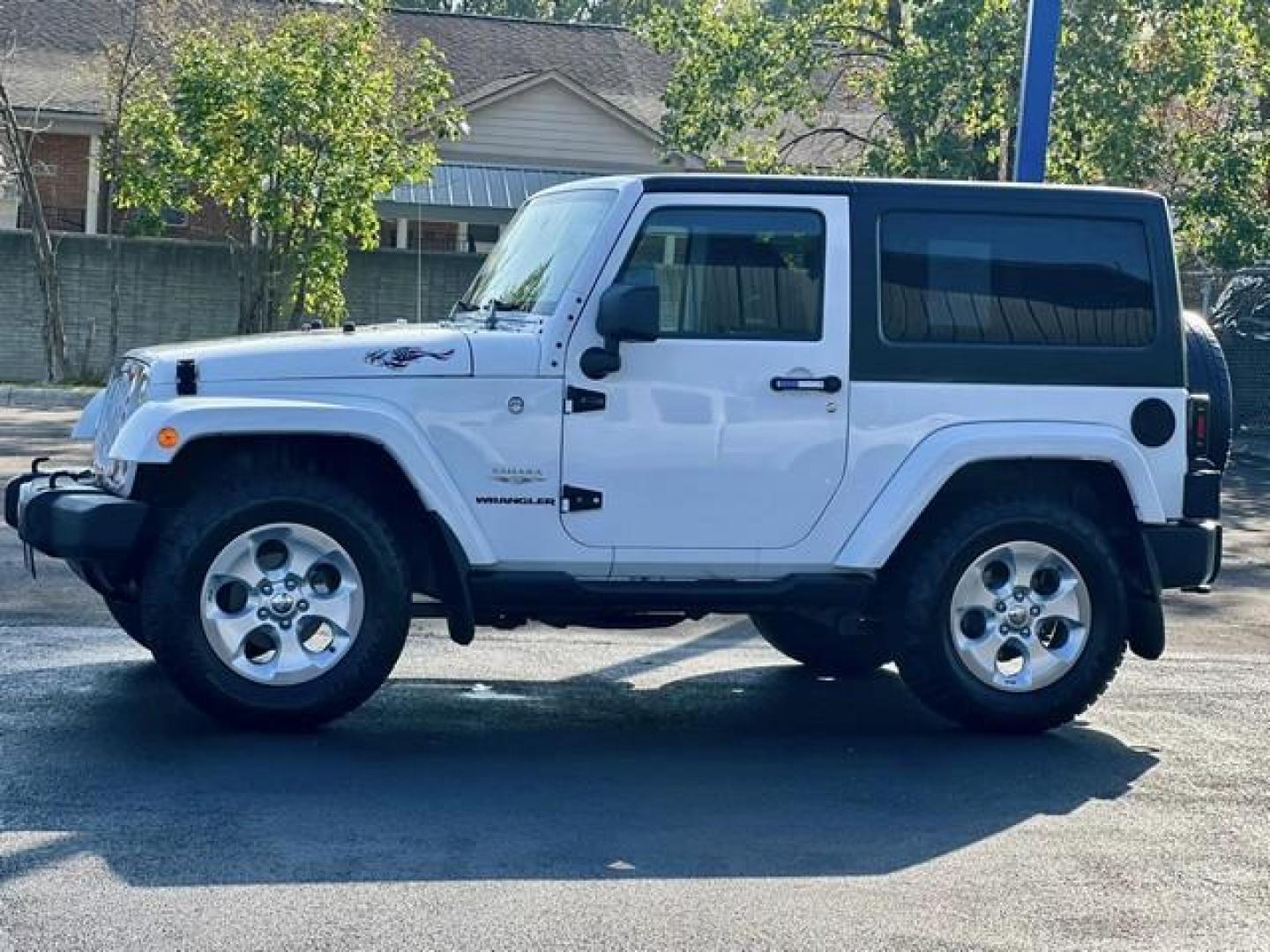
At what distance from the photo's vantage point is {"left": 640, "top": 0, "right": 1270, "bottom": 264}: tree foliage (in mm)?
26016

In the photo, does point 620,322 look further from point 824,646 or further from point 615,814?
point 824,646

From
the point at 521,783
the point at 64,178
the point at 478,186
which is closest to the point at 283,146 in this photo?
the point at 478,186

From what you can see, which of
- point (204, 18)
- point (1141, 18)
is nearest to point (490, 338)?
point (1141, 18)

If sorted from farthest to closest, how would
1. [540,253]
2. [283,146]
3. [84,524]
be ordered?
[283,146]
[540,253]
[84,524]

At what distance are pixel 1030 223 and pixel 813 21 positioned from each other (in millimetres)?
20266

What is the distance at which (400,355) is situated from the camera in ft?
25.6

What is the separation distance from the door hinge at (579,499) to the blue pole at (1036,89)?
7552mm

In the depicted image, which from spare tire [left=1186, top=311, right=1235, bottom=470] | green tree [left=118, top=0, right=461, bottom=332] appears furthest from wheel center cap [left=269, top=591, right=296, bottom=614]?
green tree [left=118, top=0, right=461, bottom=332]

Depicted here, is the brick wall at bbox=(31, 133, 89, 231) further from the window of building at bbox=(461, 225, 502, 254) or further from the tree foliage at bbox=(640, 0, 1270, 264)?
the tree foliage at bbox=(640, 0, 1270, 264)

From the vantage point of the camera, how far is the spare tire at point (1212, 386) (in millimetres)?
8719

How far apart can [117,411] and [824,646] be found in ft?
10.9

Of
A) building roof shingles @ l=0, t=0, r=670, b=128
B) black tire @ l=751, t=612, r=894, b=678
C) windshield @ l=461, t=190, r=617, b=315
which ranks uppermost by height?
building roof shingles @ l=0, t=0, r=670, b=128

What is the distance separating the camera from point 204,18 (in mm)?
29422

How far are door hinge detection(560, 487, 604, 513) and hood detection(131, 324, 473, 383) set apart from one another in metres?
0.57
